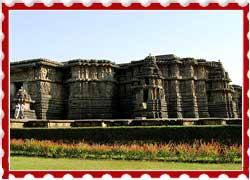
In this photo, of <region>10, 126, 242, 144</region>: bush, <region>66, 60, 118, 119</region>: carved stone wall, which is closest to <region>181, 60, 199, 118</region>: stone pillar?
<region>66, 60, 118, 119</region>: carved stone wall

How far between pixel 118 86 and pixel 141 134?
80.7 feet

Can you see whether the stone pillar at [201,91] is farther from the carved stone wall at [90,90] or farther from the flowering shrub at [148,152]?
the flowering shrub at [148,152]

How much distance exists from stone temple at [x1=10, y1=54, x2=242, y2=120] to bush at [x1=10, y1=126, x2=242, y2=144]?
17.2 metres

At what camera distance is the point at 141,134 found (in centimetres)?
2075

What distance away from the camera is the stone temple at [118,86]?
41.0 meters

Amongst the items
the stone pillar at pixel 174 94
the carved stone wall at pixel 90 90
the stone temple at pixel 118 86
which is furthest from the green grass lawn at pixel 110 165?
the carved stone wall at pixel 90 90

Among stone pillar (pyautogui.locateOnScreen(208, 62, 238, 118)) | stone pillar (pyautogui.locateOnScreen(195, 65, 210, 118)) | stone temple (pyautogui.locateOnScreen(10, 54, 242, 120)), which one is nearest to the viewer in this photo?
stone temple (pyautogui.locateOnScreen(10, 54, 242, 120))

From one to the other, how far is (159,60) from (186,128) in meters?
22.7

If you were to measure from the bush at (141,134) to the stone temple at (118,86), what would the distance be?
677 inches

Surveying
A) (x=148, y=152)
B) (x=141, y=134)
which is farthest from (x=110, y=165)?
(x=141, y=134)

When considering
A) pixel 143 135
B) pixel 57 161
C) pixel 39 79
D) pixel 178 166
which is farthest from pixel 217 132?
pixel 39 79

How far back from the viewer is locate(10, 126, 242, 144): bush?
19.3 m

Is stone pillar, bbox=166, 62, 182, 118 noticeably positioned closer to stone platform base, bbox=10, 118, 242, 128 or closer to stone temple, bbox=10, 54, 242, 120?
stone temple, bbox=10, 54, 242, 120

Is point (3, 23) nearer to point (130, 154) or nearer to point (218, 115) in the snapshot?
point (130, 154)
